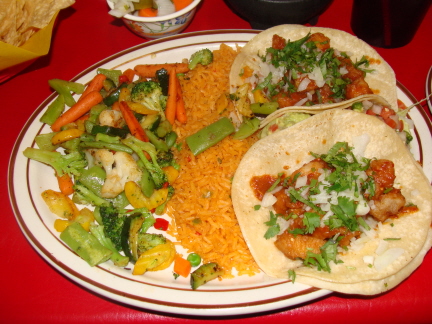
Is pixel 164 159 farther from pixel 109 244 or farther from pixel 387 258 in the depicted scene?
pixel 387 258

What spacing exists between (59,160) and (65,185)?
231 mm

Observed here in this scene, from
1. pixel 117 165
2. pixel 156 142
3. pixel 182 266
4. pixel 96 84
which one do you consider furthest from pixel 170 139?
pixel 182 266

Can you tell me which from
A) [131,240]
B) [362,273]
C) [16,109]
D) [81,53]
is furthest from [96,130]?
[362,273]

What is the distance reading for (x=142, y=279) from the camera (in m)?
2.62

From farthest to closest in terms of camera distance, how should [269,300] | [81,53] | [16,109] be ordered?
[81,53]
[16,109]
[269,300]

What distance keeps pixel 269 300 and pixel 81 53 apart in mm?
3585

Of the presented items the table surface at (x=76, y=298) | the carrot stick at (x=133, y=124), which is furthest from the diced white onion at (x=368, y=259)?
the carrot stick at (x=133, y=124)

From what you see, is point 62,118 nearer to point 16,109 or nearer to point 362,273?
point 16,109

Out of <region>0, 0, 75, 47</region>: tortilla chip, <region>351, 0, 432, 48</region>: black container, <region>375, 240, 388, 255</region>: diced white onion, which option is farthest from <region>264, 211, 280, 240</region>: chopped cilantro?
<region>0, 0, 75, 47</region>: tortilla chip

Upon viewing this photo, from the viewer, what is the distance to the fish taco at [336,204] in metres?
2.57

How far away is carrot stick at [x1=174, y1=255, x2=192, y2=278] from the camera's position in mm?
2729

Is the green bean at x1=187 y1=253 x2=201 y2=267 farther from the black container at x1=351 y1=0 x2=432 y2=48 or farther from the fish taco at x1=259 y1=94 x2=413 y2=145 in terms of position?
the black container at x1=351 y1=0 x2=432 y2=48

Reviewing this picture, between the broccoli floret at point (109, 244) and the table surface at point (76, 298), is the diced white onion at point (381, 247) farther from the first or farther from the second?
the broccoli floret at point (109, 244)

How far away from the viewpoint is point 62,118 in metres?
3.39
